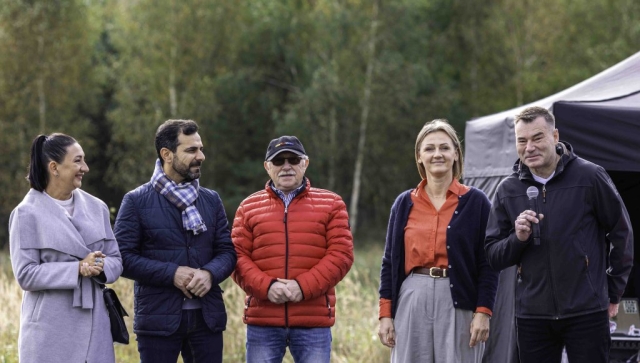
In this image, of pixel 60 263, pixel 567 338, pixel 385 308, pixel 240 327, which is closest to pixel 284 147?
pixel 385 308

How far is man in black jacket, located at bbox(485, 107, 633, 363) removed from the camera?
150 inches

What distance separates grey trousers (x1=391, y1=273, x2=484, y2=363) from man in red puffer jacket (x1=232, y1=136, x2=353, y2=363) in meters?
0.47

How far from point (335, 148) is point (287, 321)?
718 inches

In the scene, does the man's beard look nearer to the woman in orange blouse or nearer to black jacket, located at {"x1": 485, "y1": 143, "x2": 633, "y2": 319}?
the woman in orange blouse

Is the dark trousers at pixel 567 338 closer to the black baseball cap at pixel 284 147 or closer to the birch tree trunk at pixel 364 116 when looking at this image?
the black baseball cap at pixel 284 147

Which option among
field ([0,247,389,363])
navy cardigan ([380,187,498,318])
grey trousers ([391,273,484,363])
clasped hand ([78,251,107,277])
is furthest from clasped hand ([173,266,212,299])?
field ([0,247,389,363])

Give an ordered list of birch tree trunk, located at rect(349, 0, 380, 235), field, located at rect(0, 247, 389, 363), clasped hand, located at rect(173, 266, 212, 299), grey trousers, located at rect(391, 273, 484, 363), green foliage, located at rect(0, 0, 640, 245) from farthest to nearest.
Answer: birch tree trunk, located at rect(349, 0, 380, 235) < green foliage, located at rect(0, 0, 640, 245) < field, located at rect(0, 247, 389, 363) < clasped hand, located at rect(173, 266, 212, 299) < grey trousers, located at rect(391, 273, 484, 363)

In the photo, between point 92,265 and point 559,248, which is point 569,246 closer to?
point 559,248

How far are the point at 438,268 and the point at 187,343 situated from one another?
4.39 feet

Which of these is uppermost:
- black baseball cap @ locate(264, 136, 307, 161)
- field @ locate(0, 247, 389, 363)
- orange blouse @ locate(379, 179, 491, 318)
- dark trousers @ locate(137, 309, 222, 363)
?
black baseball cap @ locate(264, 136, 307, 161)

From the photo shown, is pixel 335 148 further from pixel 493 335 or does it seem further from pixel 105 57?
pixel 493 335

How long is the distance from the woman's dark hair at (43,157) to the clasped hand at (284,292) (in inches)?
47.9

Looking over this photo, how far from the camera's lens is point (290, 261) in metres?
4.38

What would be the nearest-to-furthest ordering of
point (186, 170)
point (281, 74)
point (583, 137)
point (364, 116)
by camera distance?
point (186, 170) < point (583, 137) < point (364, 116) < point (281, 74)
